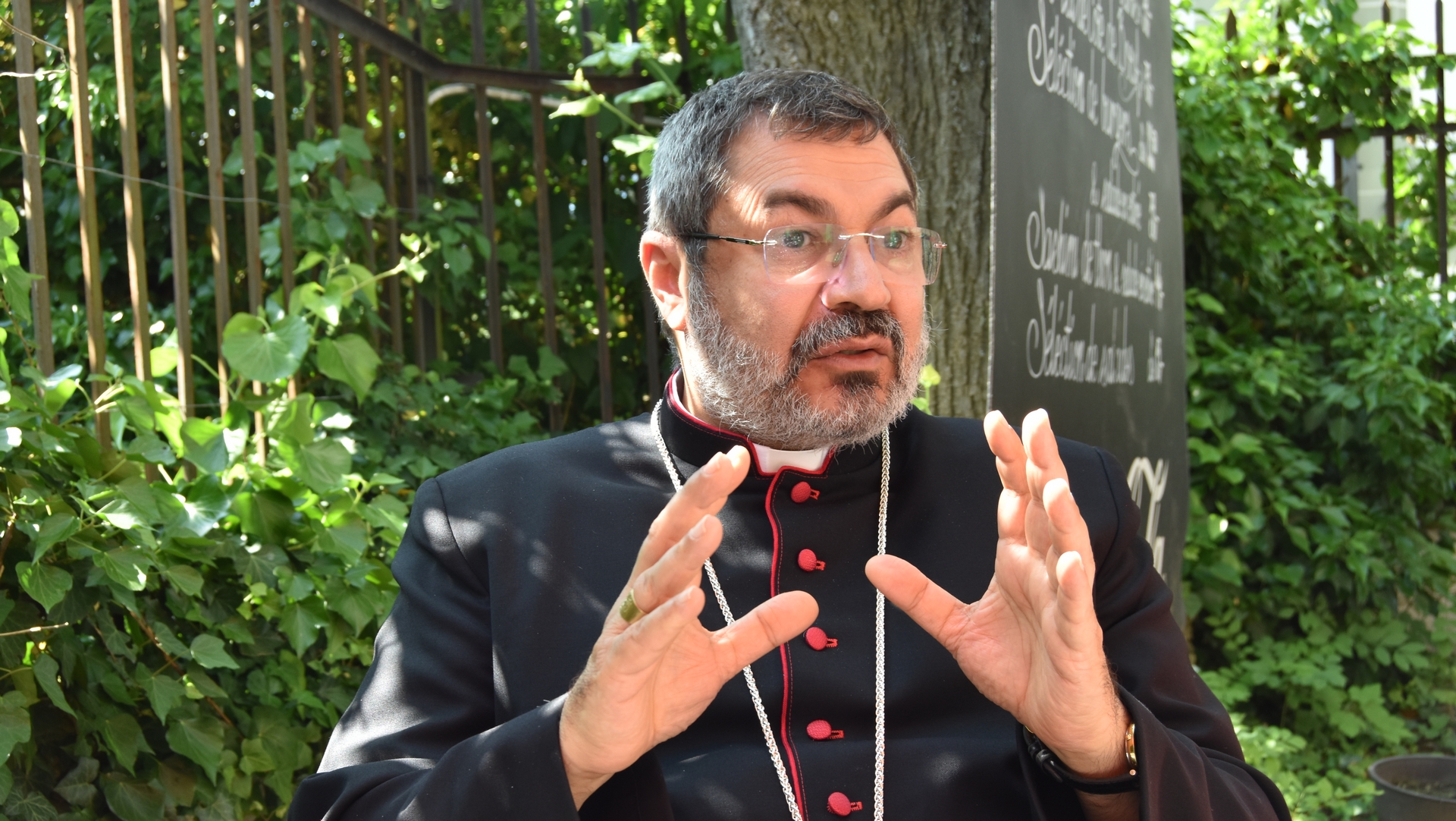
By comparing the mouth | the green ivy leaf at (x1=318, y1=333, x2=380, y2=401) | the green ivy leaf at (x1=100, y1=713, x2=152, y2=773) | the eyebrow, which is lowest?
the green ivy leaf at (x1=100, y1=713, x2=152, y2=773)

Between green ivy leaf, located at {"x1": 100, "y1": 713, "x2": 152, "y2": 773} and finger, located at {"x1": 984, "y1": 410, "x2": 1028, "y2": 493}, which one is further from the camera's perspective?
green ivy leaf, located at {"x1": 100, "y1": 713, "x2": 152, "y2": 773}

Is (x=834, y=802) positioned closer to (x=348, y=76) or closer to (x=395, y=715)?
(x=395, y=715)

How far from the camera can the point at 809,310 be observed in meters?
1.97

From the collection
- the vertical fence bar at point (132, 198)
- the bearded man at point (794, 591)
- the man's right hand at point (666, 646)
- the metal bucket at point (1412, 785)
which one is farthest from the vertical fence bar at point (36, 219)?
the metal bucket at point (1412, 785)

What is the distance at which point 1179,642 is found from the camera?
190cm

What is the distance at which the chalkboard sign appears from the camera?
2381 millimetres

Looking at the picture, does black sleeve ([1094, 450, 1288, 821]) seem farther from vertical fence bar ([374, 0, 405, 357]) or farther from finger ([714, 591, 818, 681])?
vertical fence bar ([374, 0, 405, 357])

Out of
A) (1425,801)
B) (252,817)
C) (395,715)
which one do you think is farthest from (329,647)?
(1425,801)

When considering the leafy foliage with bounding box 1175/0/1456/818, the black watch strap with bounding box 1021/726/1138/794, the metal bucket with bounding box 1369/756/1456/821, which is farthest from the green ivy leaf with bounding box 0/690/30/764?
the metal bucket with bounding box 1369/756/1456/821

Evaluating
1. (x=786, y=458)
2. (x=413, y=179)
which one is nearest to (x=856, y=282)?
(x=786, y=458)

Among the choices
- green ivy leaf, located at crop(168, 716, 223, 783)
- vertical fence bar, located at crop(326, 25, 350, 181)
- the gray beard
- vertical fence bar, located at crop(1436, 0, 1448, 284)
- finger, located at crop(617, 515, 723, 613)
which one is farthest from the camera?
vertical fence bar, located at crop(1436, 0, 1448, 284)

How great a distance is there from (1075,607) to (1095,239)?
1.62 meters

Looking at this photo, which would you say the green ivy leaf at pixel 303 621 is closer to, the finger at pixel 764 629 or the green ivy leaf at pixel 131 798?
the green ivy leaf at pixel 131 798

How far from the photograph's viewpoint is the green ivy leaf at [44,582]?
6.46ft
